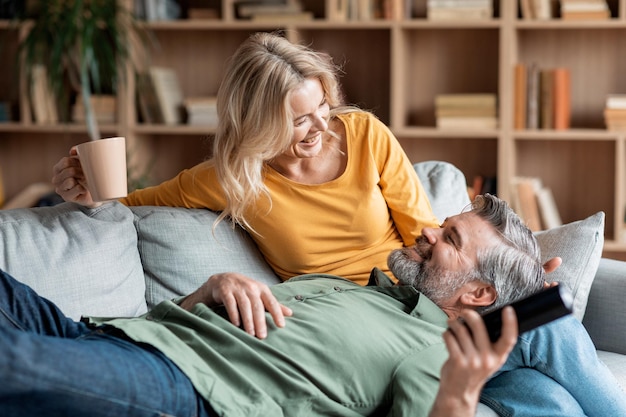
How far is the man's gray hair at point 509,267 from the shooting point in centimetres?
179

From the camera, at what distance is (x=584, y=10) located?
3.71 meters

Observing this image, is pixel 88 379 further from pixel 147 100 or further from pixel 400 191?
pixel 147 100

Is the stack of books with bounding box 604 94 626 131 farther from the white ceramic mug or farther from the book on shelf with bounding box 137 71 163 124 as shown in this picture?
the white ceramic mug

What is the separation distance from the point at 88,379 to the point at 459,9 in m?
2.91

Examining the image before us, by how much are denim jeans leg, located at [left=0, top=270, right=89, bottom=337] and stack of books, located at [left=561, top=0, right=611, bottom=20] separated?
2.77 meters

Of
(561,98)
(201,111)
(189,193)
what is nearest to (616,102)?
(561,98)

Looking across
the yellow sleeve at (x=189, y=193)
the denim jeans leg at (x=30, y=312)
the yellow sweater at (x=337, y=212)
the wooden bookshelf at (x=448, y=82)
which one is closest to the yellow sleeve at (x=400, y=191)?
the yellow sweater at (x=337, y=212)

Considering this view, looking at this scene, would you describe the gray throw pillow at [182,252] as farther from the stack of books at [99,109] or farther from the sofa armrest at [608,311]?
the stack of books at [99,109]

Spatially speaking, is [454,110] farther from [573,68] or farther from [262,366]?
[262,366]

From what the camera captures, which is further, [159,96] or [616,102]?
[159,96]

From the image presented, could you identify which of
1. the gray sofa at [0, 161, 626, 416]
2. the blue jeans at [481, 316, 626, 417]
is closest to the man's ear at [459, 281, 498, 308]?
the blue jeans at [481, 316, 626, 417]

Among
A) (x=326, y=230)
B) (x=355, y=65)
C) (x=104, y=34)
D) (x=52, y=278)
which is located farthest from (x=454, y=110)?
(x=52, y=278)

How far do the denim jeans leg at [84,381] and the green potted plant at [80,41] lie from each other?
2.39 metres

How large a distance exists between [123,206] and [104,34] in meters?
2.07
